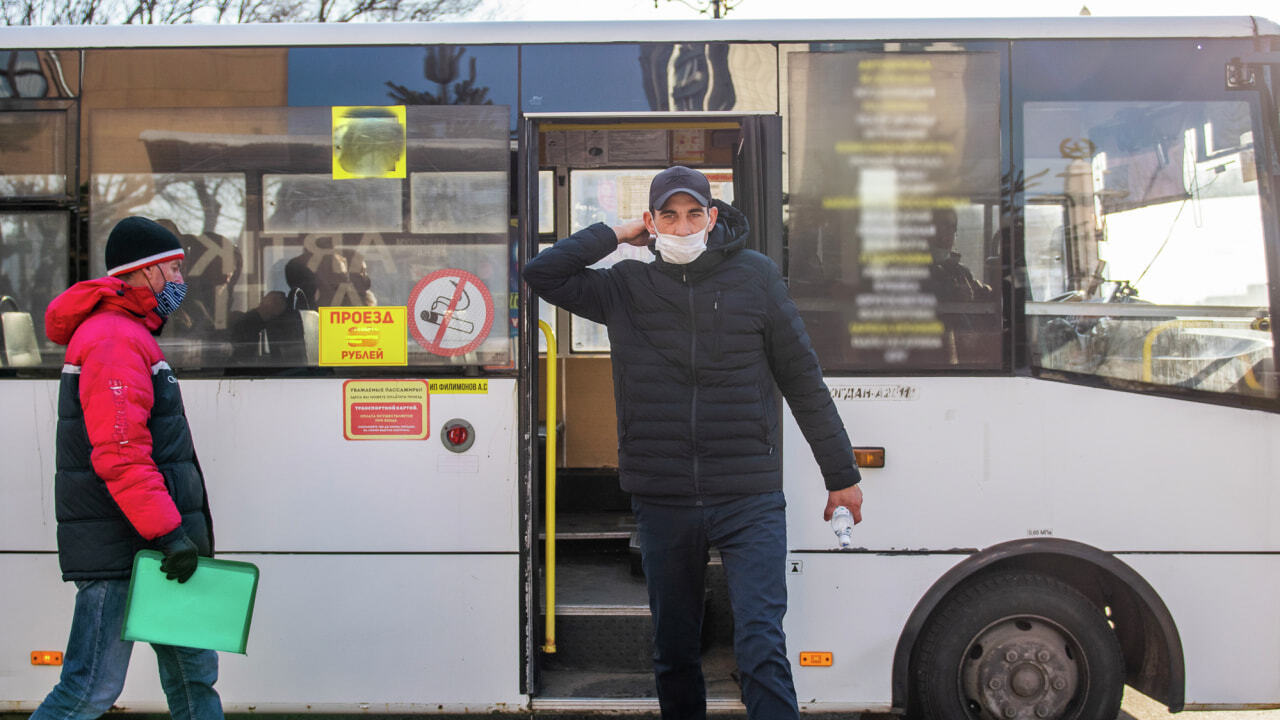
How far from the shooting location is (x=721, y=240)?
2.83m

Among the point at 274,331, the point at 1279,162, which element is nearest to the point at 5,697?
the point at 274,331

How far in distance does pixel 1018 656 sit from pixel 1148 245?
158 cm

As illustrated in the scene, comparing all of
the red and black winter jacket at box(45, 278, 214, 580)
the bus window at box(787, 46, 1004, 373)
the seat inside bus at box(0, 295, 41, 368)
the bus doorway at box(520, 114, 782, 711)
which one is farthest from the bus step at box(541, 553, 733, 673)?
the seat inside bus at box(0, 295, 41, 368)

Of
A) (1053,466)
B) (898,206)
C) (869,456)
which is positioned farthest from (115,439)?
(1053,466)

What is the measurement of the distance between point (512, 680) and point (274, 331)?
5.16 feet

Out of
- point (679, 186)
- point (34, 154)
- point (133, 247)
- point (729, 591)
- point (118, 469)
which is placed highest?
point (34, 154)

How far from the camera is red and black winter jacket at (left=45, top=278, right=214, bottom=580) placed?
2.49m

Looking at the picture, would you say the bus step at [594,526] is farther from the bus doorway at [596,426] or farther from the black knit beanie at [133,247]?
the black knit beanie at [133,247]

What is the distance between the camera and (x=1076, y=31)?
3.26 m

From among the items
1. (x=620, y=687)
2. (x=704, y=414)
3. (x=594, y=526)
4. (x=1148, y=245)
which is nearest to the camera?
(x=704, y=414)

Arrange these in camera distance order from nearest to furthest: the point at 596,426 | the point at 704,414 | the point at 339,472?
1. the point at 704,414
2. the point at 339,472
3. the point at 596,426

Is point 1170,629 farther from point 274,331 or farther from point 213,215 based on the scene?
point 213,215

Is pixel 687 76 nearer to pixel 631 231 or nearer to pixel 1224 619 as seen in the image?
pixel 631 231

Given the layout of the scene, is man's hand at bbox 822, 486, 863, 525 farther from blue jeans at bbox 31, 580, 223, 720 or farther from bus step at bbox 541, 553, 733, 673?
blue jeans at bbox 31, 580, 223, 720
